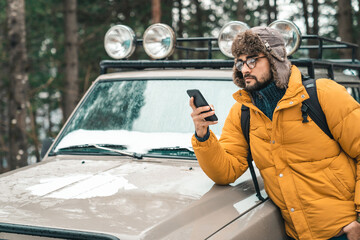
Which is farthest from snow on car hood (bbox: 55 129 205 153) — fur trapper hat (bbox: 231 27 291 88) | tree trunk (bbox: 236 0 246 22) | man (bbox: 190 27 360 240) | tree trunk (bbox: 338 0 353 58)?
tree trunk (bbox: 236 0 246 22)

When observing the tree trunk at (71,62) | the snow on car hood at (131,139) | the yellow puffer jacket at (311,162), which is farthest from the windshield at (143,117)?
the tree trunk at (71,62)

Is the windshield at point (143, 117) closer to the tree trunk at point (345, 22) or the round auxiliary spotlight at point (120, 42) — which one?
the round auxiliary spotlight at point (120, 42)

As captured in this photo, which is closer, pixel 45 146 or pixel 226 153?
pixel 226 153

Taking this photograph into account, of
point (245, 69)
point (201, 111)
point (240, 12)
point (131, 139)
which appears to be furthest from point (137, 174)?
point (240, 12)

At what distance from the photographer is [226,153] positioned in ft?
10.0

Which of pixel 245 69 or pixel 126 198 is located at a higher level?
pixel 245 69

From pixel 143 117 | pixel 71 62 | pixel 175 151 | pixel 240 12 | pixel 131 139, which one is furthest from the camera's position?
pixel 240 12

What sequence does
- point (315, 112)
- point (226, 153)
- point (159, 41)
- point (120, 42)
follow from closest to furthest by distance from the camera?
point (315, 112) < point (226, 153) < point (159, 41) < point (120, 42)

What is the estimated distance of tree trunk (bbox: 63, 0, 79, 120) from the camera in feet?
54.3

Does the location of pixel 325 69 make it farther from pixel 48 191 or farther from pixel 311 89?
pixel 48 191

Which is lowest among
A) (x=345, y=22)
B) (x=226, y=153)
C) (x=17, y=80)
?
(x=226, y=153)

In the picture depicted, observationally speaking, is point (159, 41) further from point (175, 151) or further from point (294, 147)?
point (294, 147)

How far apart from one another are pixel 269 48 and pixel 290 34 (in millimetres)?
1221

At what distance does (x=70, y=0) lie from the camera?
56.1 feet
